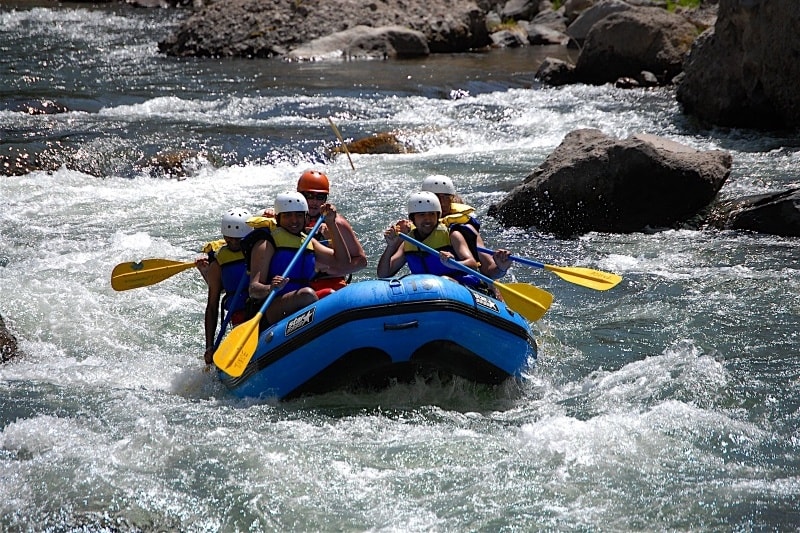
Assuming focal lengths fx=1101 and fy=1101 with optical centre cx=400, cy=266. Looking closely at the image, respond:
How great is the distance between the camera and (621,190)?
1026 centimetres

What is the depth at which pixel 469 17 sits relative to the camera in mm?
22750

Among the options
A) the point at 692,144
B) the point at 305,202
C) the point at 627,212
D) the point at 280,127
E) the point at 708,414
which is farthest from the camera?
the point at 280,127

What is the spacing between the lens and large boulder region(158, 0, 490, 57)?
2105cm

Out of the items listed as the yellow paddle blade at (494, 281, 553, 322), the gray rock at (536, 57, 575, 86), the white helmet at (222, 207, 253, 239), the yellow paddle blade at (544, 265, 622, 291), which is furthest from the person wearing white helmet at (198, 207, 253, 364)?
the gray rock at (536, 57, 575, 86)

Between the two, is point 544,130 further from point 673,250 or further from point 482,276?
point 482,276

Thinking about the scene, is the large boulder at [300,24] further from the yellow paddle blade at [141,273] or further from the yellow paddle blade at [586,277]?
the yellow paddle blade at [586,277]

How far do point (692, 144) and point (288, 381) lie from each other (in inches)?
335

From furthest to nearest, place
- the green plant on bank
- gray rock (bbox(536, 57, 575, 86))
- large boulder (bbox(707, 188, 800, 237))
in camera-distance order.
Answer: the green plant on bank
gray rock (bbox(536, 57, 575, 86))
large boulder (bbox(707, 188, 800, 237))

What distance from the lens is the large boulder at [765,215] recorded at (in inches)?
382

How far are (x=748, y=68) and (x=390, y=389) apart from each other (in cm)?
940

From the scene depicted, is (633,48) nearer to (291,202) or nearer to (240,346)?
(291,202)

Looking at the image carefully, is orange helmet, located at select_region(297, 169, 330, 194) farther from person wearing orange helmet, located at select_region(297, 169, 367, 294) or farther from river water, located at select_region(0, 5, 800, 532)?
river water, located at select_region(0, 5, 800, 532)

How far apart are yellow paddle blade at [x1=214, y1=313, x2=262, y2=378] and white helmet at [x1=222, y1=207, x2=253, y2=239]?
72 cm

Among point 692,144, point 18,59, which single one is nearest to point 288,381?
point 692,144
